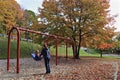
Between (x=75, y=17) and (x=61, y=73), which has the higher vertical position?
(x=75, y=17)

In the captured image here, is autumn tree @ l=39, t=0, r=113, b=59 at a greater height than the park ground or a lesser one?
Answer: greater

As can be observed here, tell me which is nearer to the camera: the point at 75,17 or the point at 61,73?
the point at 61,73

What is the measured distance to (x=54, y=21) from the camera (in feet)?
89.7

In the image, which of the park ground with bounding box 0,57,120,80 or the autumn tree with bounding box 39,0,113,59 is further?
the autumn tree with bounding box 39,0,113,59

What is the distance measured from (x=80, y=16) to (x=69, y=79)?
17535 mm

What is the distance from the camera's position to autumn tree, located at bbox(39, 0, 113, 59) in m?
27.3

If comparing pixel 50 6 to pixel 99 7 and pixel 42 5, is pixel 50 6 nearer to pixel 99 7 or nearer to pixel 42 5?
pixel 42 5

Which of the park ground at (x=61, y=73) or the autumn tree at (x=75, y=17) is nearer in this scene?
the park ground at (x=61, y=73)

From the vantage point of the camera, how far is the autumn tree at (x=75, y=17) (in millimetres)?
27328

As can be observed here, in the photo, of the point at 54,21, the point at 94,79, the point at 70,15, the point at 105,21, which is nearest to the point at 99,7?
the point at 105,21

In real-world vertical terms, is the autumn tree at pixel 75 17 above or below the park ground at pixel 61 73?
above

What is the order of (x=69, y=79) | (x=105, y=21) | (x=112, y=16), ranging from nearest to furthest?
1. (x=69, y=79)
2. (x=105, y=21)
3. (x=112, y=16)

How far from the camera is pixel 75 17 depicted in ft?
93.2

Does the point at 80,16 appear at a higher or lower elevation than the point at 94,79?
higher
